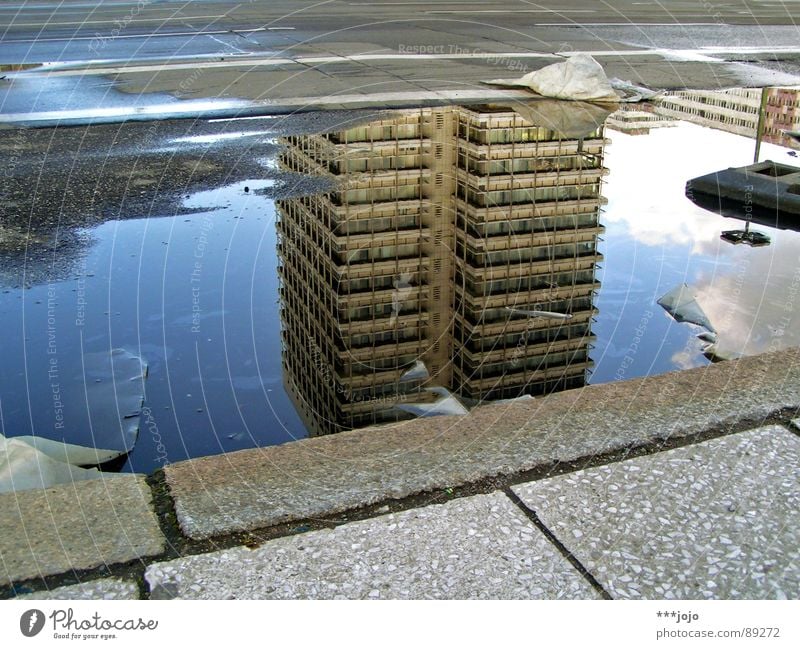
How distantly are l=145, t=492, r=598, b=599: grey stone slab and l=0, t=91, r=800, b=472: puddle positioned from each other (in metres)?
0.98

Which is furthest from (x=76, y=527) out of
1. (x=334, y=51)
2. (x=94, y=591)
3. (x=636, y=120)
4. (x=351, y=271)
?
(x=334, y=51)

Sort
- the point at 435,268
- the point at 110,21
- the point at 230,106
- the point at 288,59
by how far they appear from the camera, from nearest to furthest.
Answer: the point at 435,268
the point at 230,106
the point at 288,59
the point at 110,21

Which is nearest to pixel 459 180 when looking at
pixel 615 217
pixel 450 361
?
pixel 615 217

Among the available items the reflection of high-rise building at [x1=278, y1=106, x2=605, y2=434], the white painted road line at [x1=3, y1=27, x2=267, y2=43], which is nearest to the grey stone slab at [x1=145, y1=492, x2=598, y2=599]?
the reflection of high-rise building at [x1=278, y1=106, x2=605, y2=434]

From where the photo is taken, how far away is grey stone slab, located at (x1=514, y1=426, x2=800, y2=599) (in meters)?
2.28

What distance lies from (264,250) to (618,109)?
480 centimetres

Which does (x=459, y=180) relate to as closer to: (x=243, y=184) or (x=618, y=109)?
(x=243, y=184)

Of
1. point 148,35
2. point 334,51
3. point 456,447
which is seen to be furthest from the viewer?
point 148,35

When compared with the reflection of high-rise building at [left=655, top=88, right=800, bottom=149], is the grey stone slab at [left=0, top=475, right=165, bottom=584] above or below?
below

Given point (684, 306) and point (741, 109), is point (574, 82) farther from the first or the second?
point (684, 306)

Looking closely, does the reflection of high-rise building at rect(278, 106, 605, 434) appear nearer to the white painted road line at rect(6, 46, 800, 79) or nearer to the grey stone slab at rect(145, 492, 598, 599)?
the grey stone slab at rect(145, 492, 598, 599)

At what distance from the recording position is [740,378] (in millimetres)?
3297

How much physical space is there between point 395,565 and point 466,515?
0.30 metres

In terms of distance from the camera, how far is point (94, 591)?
222cm
